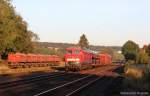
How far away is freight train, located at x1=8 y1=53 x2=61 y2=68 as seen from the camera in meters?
60.6

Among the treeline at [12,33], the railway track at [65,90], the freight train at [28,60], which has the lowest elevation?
the railway track at [65,90]

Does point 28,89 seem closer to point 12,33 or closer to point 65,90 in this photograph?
point 65,90

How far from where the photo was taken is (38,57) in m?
72.4

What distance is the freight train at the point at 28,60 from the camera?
199 ft

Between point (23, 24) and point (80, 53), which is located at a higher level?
point (23, 24)

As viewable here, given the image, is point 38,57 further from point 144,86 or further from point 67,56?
point 144,86

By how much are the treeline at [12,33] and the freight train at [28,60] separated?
4156 millimetres

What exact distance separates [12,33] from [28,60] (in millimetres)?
5683

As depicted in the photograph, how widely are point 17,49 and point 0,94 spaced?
60239 mm

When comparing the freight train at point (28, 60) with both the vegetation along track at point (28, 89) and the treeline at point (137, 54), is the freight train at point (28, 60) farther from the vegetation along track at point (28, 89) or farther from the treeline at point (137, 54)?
the vegetation along track at point (28, 89)

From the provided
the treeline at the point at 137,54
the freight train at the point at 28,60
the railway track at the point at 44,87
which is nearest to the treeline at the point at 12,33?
the freight train at the point at 28,60

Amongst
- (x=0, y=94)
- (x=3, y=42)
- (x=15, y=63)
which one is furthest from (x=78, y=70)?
(x=0, y=94)

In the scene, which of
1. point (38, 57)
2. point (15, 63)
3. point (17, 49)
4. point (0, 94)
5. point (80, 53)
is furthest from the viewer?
point (17, 49)

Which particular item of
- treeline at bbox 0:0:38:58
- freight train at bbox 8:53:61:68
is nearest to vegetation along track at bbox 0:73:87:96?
freight train at bbox 8:53:61:68
